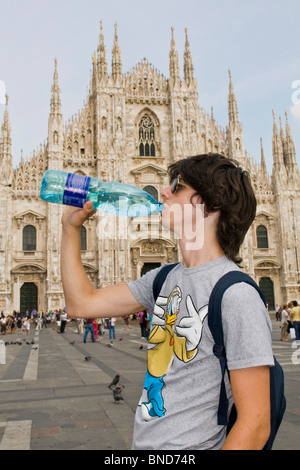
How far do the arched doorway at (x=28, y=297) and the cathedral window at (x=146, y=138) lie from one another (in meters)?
12.7

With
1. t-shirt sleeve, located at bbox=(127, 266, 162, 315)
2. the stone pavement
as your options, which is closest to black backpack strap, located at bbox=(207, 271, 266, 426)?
t-shirt sleeve, located at bbox=(127, 266, 162, 315)

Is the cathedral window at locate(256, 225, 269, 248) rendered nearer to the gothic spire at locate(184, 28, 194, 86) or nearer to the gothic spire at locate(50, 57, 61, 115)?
the gothic spire at locate(184, 28, 194, 86)

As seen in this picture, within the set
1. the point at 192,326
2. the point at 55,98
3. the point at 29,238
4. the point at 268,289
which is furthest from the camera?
the point at 268,289

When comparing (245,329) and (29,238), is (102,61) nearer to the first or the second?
(29,238)

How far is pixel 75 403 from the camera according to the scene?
5.98m

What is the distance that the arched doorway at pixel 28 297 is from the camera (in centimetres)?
2906

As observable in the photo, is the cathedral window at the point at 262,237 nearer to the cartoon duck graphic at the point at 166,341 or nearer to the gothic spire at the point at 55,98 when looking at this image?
the gothic spire at the point at 55,98

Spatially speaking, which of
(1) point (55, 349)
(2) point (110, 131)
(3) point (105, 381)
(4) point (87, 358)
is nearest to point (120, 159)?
(2) point (110, 131)

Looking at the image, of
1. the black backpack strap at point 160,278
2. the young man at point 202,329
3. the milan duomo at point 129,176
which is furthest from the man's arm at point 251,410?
the milan duomo at point 129,176

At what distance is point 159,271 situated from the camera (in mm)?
1890

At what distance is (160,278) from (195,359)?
1.50ft

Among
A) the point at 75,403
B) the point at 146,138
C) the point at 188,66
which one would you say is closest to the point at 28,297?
the point at 146,138

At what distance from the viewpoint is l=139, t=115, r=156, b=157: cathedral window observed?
33.1m

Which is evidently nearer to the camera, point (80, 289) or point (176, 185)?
point (176, 185)
